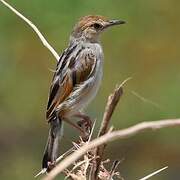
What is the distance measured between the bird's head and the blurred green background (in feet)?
7.80

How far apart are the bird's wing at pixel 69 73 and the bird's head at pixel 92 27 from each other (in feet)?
0.34

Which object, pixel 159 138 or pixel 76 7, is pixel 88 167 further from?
pixel 76 7

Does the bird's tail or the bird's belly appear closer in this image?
the bird's tail

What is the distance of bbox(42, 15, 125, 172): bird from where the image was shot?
12.4 ft

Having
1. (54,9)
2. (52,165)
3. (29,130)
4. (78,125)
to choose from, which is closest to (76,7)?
(54,9)

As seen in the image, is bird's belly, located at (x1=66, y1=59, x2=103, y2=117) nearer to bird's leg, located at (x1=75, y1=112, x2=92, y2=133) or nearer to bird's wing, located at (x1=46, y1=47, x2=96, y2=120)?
bird's wing, located at (x1=46, y1=47, x2=96, y2=120)

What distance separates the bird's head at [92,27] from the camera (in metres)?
4.21

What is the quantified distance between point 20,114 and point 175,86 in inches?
56.1

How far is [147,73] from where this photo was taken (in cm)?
800

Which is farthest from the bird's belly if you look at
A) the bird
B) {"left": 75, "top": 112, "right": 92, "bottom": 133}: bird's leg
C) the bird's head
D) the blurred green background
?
the blurred green background

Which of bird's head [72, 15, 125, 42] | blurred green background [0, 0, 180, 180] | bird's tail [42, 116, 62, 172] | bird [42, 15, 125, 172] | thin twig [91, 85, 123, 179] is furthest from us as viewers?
blurred green background [0, 0, 180, 180]

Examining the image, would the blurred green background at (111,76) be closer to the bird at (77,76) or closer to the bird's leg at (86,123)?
the bird at (77,76)

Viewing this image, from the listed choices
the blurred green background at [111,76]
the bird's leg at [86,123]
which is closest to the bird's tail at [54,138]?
the bird's leg at [86,123]

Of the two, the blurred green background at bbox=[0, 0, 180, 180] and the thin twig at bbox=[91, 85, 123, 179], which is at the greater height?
the blurred green background at bbox=[0, 0, 180, 180]
